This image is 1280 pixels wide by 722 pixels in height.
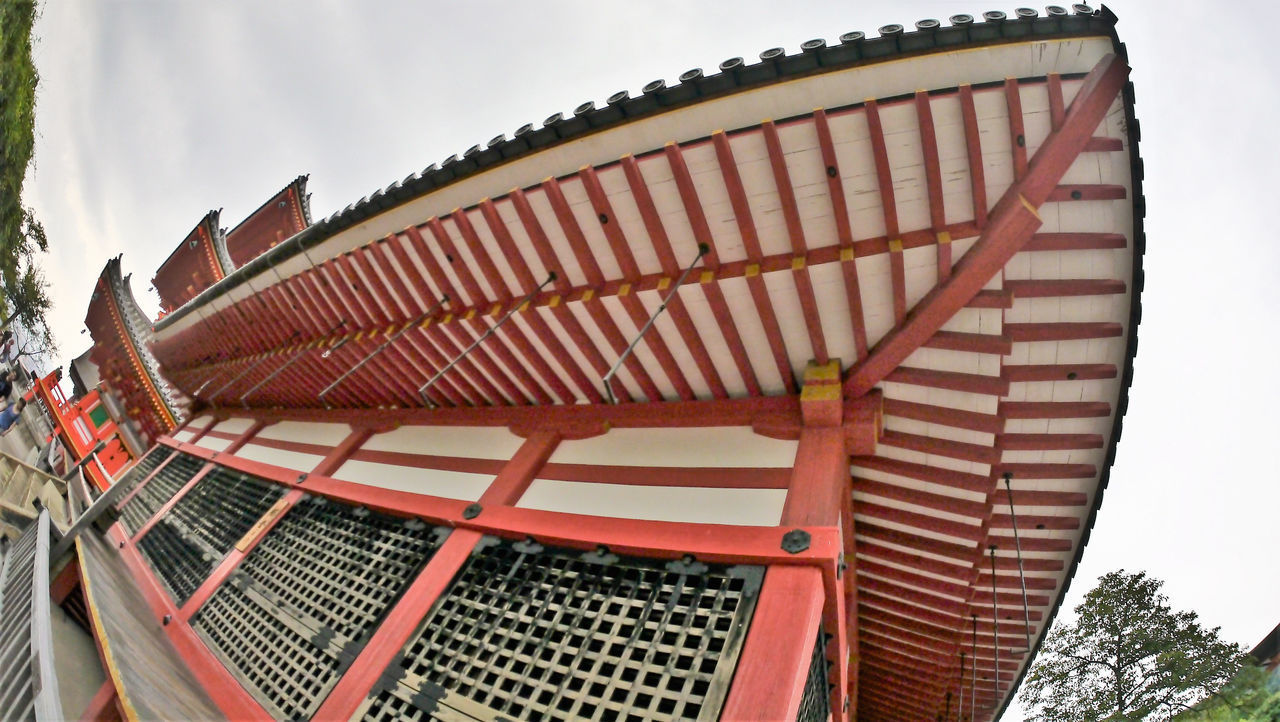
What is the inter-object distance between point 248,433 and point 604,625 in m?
7.52

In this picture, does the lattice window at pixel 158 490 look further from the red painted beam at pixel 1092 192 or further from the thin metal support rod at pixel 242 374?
the red painted beam at pixel 1092 192

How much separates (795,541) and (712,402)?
4.52 feet

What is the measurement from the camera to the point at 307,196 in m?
14.1

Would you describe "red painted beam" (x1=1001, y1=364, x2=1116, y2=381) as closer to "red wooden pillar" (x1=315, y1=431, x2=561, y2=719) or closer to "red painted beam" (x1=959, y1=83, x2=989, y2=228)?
"red painted beam" (x1=959, y1=83, x2=989, y2=228)

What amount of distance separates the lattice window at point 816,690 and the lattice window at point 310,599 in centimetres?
251

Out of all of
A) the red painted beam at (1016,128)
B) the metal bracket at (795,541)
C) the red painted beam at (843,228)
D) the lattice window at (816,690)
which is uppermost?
the red painted beam at (1016,128)

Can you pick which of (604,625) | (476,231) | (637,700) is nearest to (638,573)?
(604,625)

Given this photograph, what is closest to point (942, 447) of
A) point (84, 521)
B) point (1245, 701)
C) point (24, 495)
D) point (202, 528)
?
point (1245, 701)

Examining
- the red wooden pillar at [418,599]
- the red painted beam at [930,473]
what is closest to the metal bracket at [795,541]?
the red painted beam at [930,473]

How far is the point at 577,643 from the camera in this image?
9.16 feet

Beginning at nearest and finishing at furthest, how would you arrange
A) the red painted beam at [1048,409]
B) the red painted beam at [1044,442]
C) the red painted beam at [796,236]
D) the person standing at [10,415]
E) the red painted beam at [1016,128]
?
the red painted beam at [1016,128], the red painted beam at [796,236], the red painted beam at [1048,409], the red painted beam at [1044,442], the person standing at [10,415]

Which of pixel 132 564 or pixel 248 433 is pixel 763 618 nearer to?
pixel 132 564

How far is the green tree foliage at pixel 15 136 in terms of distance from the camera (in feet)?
32.4

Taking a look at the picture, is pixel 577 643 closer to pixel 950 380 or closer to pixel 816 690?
pixel 816 690
